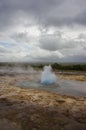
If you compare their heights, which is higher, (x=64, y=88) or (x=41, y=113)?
(x=64, y=88)

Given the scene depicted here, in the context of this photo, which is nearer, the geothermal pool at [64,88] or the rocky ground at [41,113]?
the rocky ground at [41,113]

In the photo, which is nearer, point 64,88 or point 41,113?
point 41,113

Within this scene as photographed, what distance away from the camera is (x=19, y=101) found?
12.1m

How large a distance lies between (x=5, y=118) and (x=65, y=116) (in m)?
2.96

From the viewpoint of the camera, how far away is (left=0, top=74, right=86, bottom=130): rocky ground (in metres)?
8.02

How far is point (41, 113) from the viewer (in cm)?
955

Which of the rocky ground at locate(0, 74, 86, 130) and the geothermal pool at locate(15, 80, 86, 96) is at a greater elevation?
the geothermal pool at locate(15, 80, 86, 96)

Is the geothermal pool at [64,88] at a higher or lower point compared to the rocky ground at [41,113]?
higher

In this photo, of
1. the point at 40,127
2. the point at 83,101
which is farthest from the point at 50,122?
the point at 83,101

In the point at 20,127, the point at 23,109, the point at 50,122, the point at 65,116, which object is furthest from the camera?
the point at 23,109

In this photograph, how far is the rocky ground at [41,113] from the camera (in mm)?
8016

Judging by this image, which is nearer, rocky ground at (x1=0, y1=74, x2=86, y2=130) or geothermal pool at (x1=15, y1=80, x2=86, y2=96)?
rocky ground at (x1=0, y1=74, x2=86, y2=130)

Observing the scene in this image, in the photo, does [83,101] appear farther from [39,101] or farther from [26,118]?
[26,118]

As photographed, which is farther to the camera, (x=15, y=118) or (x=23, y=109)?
(x=23, y=109)
